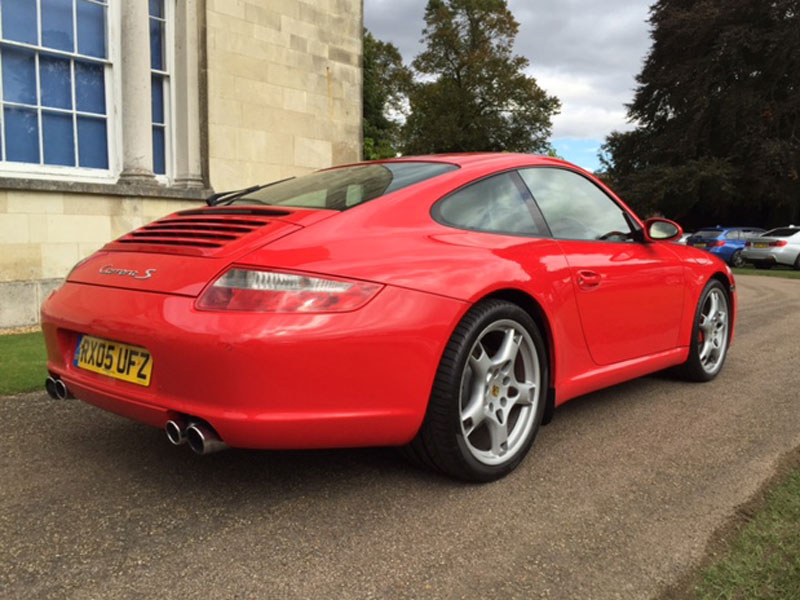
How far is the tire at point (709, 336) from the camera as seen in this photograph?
13.9 ft

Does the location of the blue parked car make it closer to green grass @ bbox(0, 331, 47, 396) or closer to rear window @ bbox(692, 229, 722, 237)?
rear window @ bbox(692, 229, 722, 237)

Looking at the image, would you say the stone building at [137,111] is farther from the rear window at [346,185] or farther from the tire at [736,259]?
the tire at [736,259]

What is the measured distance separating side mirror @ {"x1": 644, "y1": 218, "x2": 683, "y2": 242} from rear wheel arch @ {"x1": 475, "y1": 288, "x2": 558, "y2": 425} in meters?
1.30

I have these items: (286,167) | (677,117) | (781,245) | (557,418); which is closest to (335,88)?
(286,167)

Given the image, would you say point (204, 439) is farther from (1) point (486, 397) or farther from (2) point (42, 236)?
(2) point (42, 236)

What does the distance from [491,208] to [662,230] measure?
1.51 meters

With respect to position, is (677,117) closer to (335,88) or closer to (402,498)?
(335,88)

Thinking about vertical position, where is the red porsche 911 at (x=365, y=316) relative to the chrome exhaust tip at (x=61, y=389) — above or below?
above

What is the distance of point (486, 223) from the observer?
291 centimetres

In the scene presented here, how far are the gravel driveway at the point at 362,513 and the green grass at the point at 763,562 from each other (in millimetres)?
102

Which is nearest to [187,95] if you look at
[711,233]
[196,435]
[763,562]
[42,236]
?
[42,236]

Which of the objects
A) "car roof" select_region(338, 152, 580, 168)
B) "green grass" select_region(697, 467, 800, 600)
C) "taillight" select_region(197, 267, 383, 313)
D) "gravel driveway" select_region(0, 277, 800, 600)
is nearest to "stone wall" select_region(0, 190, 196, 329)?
"gravel driveway" select_region(0, 277, 800, 600)

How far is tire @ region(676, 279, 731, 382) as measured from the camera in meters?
4.25

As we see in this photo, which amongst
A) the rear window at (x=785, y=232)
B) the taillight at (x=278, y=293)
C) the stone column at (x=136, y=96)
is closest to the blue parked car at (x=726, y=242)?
the rear window at (x=785, y=232)
